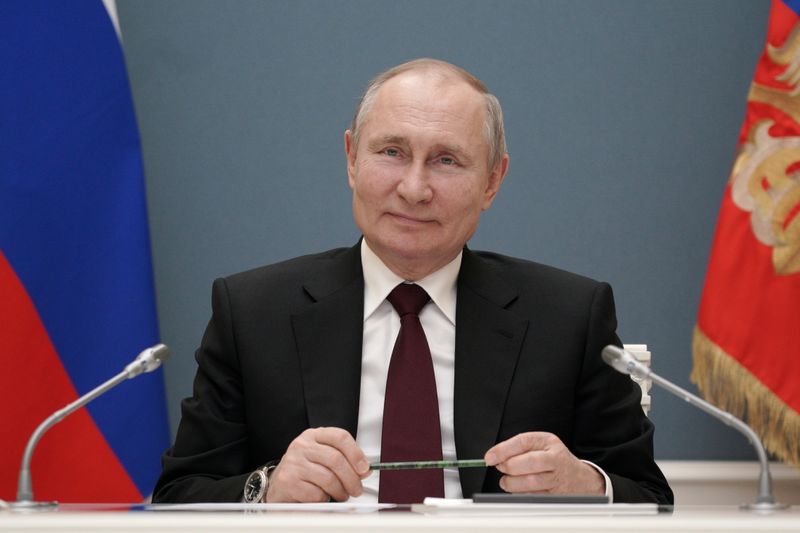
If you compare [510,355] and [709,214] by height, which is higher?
[709,214]

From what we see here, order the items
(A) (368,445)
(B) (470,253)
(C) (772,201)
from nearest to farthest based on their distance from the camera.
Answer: (A) (368,445) → (B) (470,253) → (C) (772,201)

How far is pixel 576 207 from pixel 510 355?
1.19 m

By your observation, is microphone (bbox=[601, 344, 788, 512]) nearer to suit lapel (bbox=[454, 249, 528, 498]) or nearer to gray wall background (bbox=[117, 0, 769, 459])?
suit lapel (bbox=[454, 249, 528, 498])

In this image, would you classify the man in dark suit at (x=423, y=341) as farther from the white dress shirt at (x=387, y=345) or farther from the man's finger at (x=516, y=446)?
the man's finger at (x=516, y=446)

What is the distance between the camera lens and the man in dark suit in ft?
7.43

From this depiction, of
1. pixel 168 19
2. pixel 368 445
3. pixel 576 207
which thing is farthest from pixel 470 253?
pixel 168 19

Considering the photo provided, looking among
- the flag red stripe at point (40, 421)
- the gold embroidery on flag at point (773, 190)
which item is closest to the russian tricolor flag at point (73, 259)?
the flag red stripe at point (40, 421)

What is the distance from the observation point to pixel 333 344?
2342 millimetres

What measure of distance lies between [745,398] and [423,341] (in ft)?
4.05

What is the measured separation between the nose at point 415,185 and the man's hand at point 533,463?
24.1 inches

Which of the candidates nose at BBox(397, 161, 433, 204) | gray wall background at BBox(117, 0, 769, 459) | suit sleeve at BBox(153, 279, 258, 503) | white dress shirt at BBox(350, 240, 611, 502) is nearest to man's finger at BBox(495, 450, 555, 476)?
white dress shirt at BBox(350, 240, 611, 502)

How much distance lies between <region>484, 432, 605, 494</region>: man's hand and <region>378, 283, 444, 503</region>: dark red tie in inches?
11.0

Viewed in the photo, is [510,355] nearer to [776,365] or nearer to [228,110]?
[776,365]

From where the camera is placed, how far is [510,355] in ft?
7.72
